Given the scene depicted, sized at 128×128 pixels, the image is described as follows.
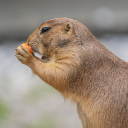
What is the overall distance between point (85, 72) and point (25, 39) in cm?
471

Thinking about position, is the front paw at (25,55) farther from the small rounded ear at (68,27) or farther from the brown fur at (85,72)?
the small rounded ear at (68,27)

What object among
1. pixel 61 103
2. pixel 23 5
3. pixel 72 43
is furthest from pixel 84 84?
pixel 23 5

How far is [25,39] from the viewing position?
7.62 metres

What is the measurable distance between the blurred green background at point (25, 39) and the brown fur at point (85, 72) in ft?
7.01

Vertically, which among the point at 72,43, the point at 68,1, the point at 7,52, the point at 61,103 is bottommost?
the point at 61,103

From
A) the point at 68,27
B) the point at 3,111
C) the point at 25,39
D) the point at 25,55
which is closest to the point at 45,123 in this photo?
the point at 3,111

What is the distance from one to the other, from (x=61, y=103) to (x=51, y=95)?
0.26 meters

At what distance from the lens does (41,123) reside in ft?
16.4

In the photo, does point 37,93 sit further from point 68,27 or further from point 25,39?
point 68,27

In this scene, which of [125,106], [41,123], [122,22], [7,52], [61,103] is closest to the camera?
[125,106]

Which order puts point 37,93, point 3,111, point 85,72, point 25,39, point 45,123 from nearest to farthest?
point 85,72 < point 45,123 < point 3,111 < point 37,93 < point 25,39

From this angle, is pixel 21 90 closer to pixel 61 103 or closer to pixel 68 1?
pixel 61 103

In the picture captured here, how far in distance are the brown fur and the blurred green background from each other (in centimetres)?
214

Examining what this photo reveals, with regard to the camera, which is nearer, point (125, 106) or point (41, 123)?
point (125, 106)
